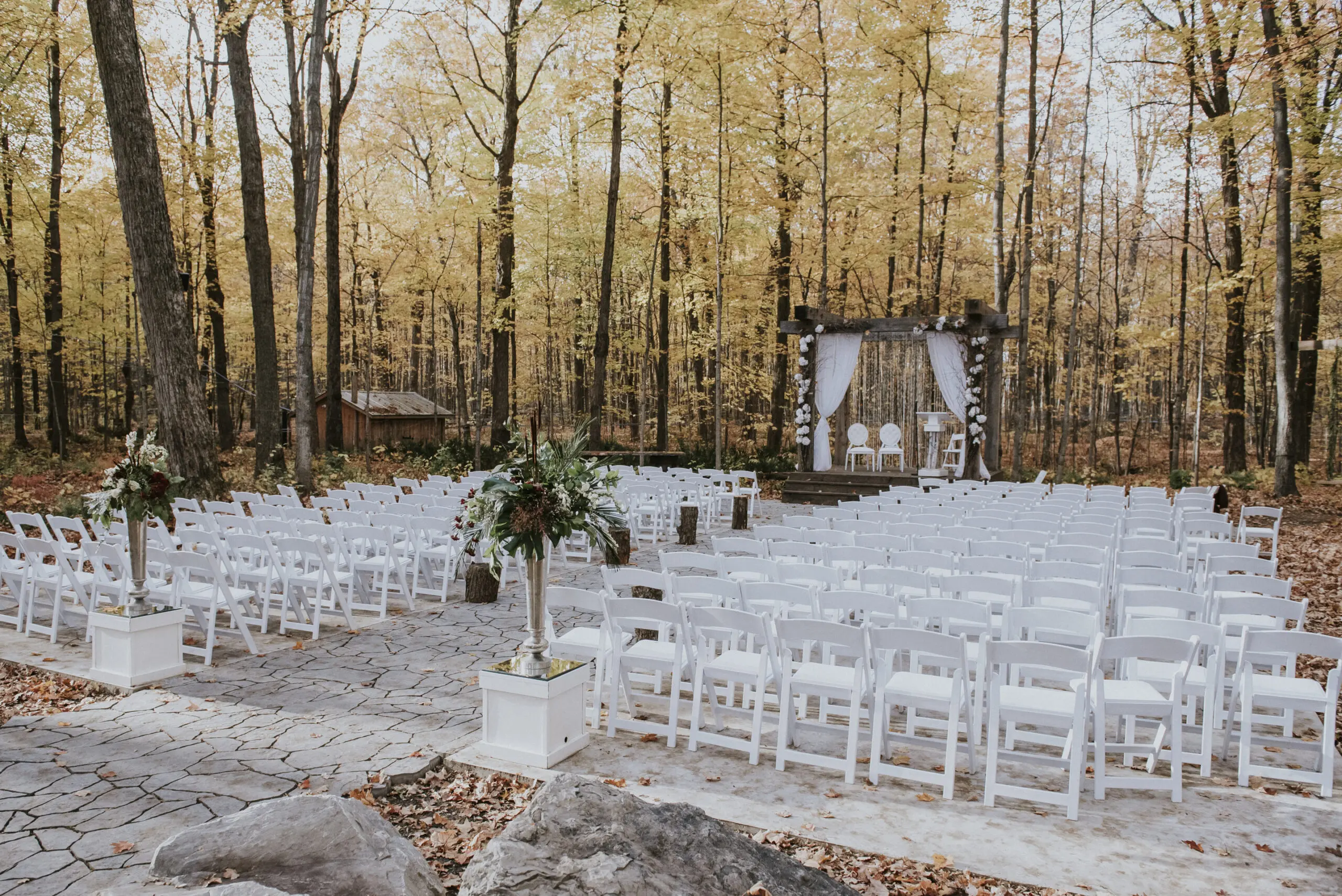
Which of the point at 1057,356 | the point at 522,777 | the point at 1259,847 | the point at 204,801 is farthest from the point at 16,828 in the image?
the point at 1057,356

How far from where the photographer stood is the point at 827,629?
4.17 meters

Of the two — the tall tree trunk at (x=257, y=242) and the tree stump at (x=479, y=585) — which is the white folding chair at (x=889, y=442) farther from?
the tree stump at (x=479, y=585)

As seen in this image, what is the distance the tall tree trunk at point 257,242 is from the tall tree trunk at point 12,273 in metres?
5.20

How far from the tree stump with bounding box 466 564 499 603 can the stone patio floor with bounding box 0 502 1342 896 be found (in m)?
2.42

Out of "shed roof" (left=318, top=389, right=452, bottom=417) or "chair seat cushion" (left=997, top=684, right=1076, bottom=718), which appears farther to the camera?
"shed roof" (left=318, top=389, right=452, bottom=417)

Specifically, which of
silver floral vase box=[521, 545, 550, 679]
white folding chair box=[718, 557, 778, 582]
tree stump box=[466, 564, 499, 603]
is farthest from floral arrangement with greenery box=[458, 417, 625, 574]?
tree stump box=[466, 564, 499, 603]

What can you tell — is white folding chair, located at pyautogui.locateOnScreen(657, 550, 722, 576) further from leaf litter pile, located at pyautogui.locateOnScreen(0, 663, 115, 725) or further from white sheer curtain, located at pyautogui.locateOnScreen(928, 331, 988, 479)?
white sheer curtain, located at pyautogui.locateOnScreen(928, 331, 988, 479)

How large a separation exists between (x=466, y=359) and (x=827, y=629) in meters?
40.3

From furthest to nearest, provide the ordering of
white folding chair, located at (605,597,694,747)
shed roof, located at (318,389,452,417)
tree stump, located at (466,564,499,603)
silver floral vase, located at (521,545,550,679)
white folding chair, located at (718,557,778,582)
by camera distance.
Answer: shed roof, located at (318,389,452,417), tree stump, located at (466,564,499,603), white folding chair, located at (718,557,778,582), white folding chair, located at (605,597,694,747), silver floral vase, located at (521,545,550,679)

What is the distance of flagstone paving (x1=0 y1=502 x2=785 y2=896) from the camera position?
3.50 metres

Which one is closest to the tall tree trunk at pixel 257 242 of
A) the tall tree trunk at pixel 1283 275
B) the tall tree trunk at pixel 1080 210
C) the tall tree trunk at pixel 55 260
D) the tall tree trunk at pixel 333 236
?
the tall tree trunk at pixel 333 236

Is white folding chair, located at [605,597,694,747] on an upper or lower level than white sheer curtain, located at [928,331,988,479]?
lower

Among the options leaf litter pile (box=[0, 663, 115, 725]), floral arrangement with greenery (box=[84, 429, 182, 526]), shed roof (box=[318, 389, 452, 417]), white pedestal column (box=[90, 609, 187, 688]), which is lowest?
leaf litter pile (box=[0, 663, 115, 725])

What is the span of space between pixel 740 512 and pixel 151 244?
30.2 ft
